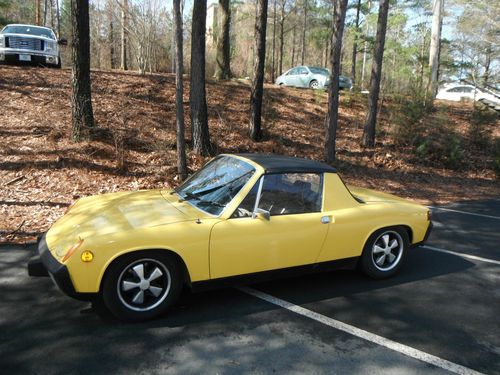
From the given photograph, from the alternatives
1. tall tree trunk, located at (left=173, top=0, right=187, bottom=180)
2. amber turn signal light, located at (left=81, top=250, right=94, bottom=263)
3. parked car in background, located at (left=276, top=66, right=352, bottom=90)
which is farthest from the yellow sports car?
parked car in background, located at (left=276, top=66, right=352, bottom=90)

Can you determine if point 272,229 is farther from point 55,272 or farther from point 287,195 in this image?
point 55,272

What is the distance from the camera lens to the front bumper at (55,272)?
337 centimetres

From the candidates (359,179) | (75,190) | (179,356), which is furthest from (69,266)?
(359,179)

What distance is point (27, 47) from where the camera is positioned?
43.8ft

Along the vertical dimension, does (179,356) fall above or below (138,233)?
below

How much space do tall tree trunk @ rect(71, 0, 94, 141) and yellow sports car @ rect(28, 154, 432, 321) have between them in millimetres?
5097

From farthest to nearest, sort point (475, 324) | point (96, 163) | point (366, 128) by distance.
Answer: point (366, 128) < point (96, 163) < point (475, 324)

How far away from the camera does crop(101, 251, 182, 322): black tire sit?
3498mm

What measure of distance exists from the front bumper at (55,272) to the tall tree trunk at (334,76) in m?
8.71

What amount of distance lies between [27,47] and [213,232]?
12.7m

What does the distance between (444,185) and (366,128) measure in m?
3.07

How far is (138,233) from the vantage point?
3.55 meters

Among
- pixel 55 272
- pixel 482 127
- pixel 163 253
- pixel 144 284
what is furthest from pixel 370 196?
pixel 482 127

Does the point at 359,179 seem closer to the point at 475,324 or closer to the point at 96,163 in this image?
the point at 96,163
